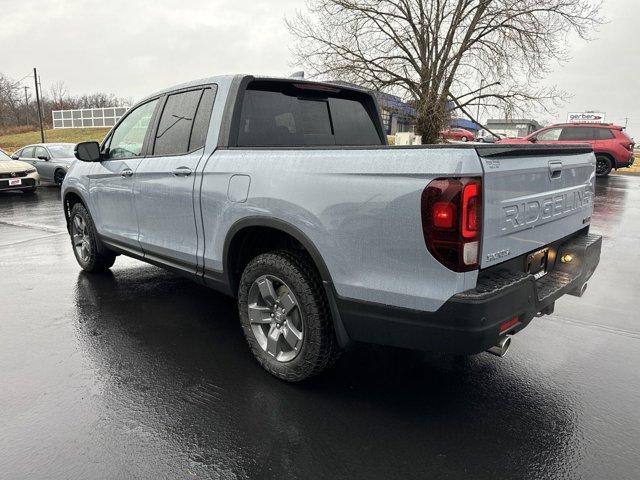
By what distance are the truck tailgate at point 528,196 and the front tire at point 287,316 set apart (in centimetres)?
98

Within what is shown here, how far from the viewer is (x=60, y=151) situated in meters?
16.2

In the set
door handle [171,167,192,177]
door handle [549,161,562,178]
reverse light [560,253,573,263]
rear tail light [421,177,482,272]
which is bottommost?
reverse light [560,253,573,263]

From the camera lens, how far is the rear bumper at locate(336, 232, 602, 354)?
7.43ft

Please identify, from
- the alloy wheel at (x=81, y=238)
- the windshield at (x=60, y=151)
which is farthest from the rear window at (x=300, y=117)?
the windshield at (x=60, y=151)

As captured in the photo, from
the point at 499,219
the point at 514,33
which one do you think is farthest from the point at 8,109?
the point at 499,219

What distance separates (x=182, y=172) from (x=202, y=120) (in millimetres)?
418

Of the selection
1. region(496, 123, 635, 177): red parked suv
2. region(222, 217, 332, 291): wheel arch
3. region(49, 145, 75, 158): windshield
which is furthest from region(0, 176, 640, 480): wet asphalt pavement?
region(496, 123, 635, 177): red parked suv

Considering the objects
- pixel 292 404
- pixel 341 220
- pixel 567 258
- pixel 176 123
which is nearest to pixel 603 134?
pixel 567 258

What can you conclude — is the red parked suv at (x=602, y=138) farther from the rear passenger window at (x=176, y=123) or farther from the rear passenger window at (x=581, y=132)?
the rear passenger window at (x=176, y=123)

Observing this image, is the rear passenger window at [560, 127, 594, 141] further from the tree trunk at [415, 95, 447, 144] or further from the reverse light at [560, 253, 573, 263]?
the reverse light at [560, 253, 573, 263]

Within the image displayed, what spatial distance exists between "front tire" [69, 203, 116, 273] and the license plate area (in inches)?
168

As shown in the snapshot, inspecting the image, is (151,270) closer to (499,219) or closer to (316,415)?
(316,415)

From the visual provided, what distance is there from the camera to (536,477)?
2301mm

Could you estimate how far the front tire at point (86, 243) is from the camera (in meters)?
5.37
